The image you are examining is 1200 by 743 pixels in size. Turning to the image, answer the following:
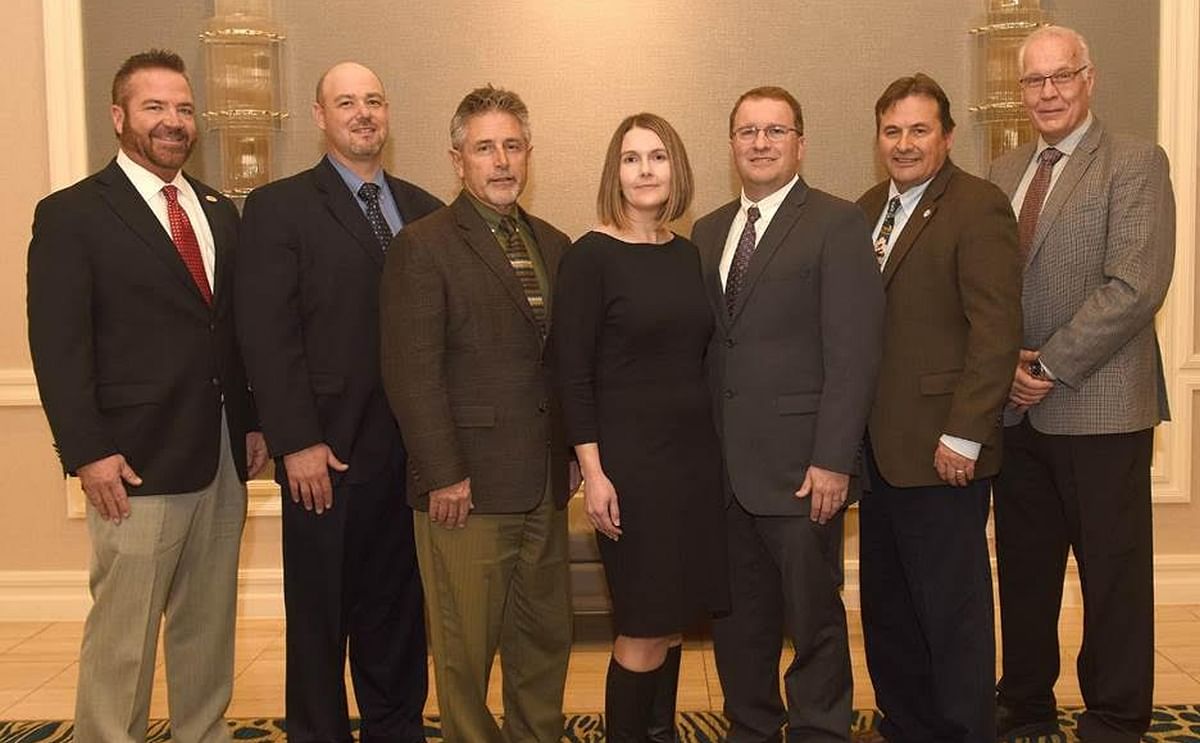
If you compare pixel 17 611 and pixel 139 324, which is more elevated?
pixel 139 324

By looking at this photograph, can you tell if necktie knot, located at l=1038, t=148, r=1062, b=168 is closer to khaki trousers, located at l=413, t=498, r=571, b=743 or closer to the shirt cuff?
the shirt cuff

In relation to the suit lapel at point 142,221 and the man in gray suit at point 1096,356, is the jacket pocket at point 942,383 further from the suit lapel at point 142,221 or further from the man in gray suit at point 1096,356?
the suit lapel at point 142,221

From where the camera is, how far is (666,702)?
3084mm

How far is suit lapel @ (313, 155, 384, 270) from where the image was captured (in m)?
3.13

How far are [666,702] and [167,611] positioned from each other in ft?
4.40

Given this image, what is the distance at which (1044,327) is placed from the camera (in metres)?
3.24

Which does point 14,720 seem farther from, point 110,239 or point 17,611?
point 110,239

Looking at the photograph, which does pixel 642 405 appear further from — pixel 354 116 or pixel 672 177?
pixel 354 116

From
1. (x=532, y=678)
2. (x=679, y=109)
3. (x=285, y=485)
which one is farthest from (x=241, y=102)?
(x=532, y=678)

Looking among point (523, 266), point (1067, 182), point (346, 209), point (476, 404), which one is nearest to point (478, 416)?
point (476, 404)

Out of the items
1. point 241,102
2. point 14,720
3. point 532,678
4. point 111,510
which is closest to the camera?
point 111,510

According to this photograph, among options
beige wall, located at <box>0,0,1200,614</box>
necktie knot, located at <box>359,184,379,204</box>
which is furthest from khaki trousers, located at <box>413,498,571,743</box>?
beige wall, located at <box>0,0,1200,614</box>

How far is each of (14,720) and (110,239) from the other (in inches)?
69.7

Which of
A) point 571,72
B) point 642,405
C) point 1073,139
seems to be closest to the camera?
point 642,405
